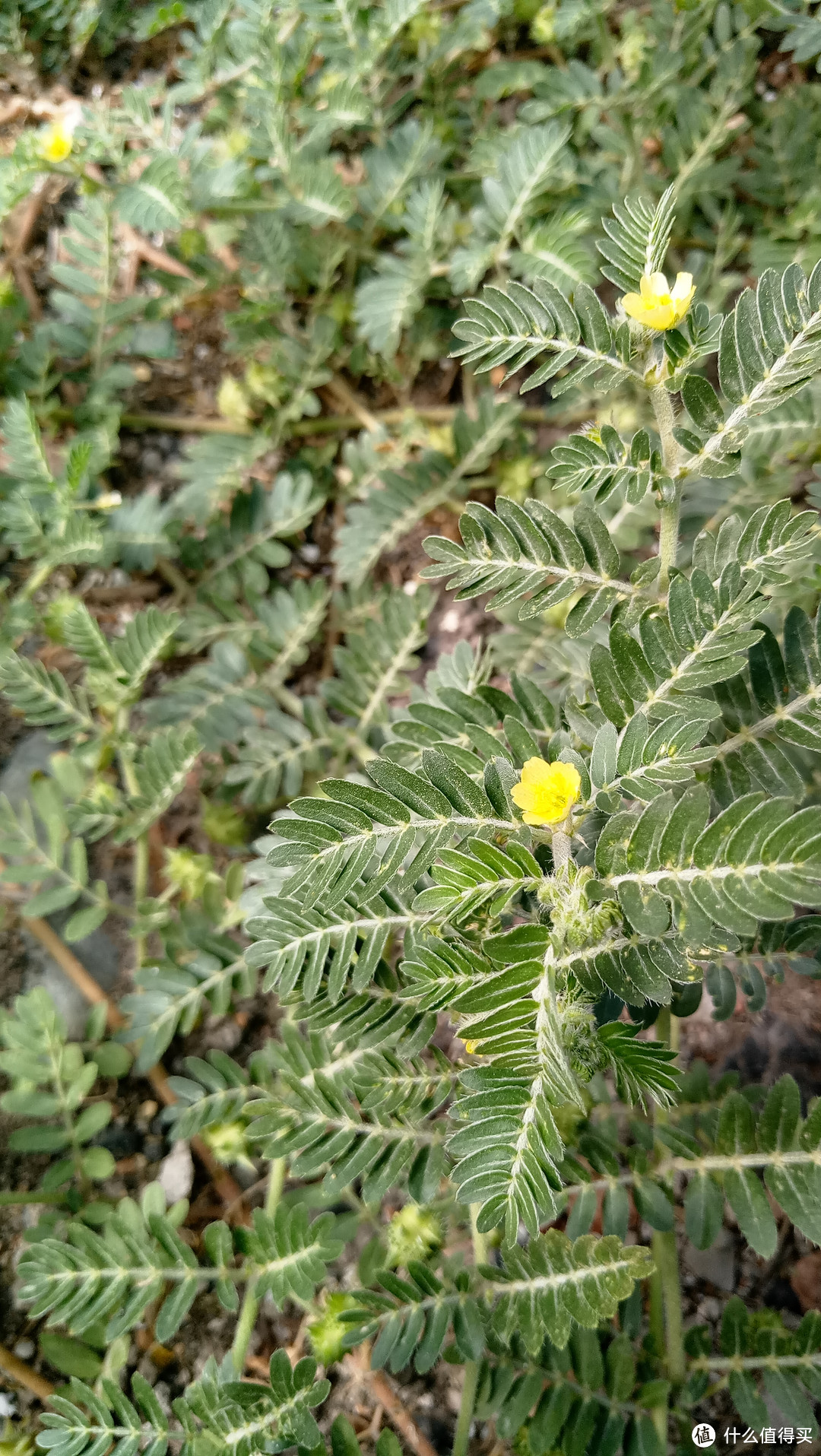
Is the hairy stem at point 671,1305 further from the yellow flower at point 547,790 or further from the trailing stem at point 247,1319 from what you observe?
the yellow flower at point 547,790

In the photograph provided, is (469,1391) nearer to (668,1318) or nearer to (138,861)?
(668,1318)

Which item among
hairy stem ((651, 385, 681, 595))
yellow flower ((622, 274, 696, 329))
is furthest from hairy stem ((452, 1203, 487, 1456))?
yellow flower ((622, 274, 696, 329))

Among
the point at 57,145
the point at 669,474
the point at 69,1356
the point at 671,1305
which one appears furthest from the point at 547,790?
the point at 57,145

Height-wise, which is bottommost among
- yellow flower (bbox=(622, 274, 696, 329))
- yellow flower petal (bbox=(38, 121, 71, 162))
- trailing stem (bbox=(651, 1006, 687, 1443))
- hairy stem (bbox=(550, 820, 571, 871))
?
trailing stem (bbox=(651, 1006, 687, 1443))

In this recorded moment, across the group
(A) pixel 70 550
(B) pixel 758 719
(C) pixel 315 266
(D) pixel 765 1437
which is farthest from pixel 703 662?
(C) pixel 315 266

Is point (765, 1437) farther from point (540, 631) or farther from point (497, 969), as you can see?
point (540, 631)

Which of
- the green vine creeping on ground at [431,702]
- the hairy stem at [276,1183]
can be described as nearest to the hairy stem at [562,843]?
the green vine creeping on ground at [431,702]

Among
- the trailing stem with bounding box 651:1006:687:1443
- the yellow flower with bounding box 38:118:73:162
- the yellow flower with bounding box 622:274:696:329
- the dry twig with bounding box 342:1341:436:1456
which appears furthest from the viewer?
the yellow flower with bounding box 38:118:73:162

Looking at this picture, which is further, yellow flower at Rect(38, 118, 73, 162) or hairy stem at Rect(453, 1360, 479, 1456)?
yellow flower at Rect(38, 118, 73, 162)

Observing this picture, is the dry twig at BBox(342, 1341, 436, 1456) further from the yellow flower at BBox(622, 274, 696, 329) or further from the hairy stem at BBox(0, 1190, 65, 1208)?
the yellow flower at BBox(622, 274, 696, 329)

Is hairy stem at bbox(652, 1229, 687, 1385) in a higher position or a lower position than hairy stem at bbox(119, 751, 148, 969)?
lower
